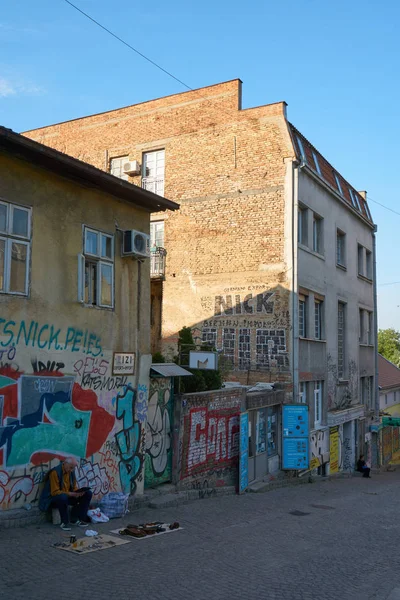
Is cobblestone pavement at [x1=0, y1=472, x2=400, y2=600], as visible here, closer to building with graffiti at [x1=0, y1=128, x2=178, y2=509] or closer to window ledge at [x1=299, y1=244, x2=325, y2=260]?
building with graffiti at [x1=0, y1=128, x2=178, y2=509]

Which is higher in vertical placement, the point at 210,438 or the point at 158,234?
the point at 158,234

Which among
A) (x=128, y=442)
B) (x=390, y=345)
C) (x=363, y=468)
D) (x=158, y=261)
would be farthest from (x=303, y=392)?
(x=390, y=345)

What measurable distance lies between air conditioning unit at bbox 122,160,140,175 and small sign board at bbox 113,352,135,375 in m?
11.5

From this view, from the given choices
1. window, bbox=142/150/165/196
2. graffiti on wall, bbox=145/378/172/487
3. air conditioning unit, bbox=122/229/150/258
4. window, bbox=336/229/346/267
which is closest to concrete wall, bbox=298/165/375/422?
window, bbox=336/229/346/267

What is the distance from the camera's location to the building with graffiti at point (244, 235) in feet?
62.3

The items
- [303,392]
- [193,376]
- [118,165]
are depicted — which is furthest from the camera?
[118,165]

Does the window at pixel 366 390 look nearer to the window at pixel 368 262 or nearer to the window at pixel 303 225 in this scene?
the window at pixel 368 262

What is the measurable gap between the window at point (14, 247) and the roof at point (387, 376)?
88.6 feet

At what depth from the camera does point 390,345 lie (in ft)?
219

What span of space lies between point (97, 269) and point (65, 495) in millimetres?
4071

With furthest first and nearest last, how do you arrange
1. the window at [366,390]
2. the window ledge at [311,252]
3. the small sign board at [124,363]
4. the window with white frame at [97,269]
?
the window at [366,390], the window ledge at [311,252], the small sign board at [124,363], the window with white frame at [97,269]

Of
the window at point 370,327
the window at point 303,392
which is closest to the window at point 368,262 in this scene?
the window at point 370,327

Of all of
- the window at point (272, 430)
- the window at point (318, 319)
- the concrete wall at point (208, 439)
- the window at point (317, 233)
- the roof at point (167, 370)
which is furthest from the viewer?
the window at point (317, 233)

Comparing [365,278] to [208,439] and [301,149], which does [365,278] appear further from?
[208,439]
